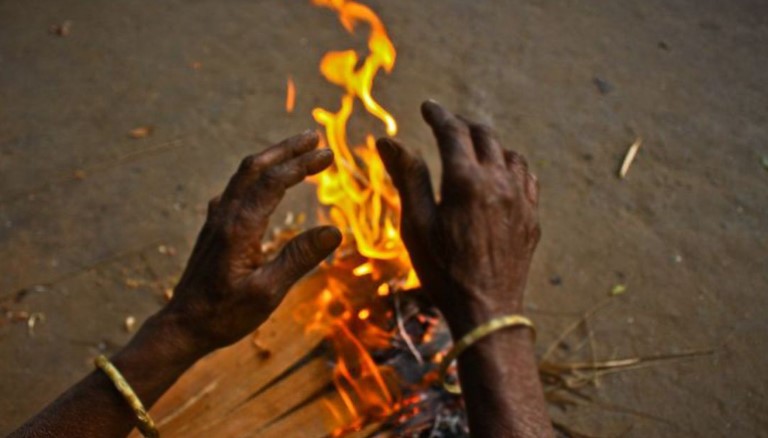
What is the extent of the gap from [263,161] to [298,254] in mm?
289

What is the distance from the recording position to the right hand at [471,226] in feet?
5.39

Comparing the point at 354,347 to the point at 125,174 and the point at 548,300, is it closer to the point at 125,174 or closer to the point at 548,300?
the point at 548,300

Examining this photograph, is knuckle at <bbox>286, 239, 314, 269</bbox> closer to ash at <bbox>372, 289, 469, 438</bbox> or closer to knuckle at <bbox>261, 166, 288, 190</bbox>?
knuckle at <bbox>261, 166, 288, 190</bbox>

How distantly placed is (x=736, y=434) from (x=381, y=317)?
54.3 inches

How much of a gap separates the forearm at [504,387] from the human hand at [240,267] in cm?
45

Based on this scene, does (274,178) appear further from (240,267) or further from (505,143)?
(505,143)

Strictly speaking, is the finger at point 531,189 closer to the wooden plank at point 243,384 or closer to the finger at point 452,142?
the finger at point 452,142

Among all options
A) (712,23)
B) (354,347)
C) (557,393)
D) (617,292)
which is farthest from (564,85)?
(354,347)

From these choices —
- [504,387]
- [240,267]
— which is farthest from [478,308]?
[240,267]

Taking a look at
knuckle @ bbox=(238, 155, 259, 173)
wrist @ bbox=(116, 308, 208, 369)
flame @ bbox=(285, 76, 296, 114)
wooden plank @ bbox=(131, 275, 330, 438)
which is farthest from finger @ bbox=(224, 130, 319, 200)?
flame @ bbox=(285, 76, 296, 114)

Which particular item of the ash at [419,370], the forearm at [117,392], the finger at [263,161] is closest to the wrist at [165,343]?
the forearm at [117,392]

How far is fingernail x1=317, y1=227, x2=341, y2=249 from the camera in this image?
1761mm

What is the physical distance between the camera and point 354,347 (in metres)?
2.57

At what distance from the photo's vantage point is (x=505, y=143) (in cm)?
390
